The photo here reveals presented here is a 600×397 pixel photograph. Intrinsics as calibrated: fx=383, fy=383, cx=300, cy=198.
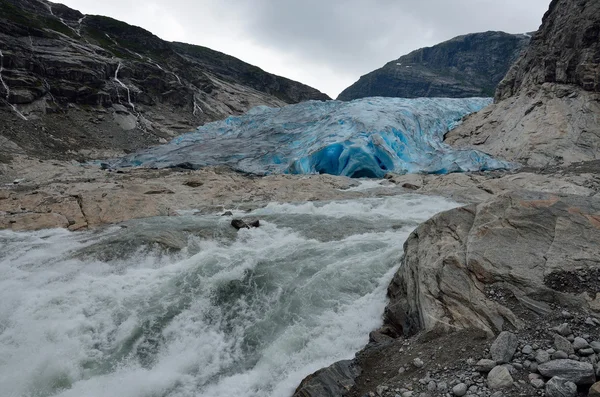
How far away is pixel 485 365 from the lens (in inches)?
146

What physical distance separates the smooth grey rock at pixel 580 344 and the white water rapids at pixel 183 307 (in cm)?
273

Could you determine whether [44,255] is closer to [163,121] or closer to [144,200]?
[144,200]

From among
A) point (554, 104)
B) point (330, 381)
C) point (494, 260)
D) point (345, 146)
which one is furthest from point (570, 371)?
point (554, 104)

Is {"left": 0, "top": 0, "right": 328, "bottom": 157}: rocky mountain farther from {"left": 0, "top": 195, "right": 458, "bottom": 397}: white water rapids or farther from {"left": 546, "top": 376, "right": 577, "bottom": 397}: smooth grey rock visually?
{"left": 546, "top": 376, "right": 577, "bottom": 397}: smooth grey rock

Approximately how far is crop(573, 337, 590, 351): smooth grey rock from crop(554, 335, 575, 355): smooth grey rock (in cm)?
4

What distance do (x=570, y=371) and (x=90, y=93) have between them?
38911 mm

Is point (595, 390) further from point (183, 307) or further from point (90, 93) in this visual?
point (90, 93)

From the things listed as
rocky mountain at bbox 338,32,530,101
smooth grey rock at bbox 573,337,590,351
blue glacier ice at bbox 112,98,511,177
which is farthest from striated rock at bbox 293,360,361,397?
rocky mountain at bbox 338,32,530,101

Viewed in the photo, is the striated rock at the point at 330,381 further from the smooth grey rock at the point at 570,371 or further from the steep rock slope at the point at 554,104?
the steep rock slope at the point at 554,104

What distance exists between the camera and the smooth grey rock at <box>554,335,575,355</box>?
353 cm

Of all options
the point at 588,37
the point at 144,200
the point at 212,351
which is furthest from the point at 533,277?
the point at 588,37

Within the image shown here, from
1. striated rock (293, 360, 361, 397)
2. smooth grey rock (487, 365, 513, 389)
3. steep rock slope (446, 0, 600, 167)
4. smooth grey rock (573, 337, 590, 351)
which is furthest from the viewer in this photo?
steep rock slope (446, 0, 600, 167)

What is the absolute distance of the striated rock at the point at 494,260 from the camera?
4.48 meters

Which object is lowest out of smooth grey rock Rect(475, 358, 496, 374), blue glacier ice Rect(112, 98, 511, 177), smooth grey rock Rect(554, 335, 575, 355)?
smooth grey rock Rect(475, 358, 496, 374)
